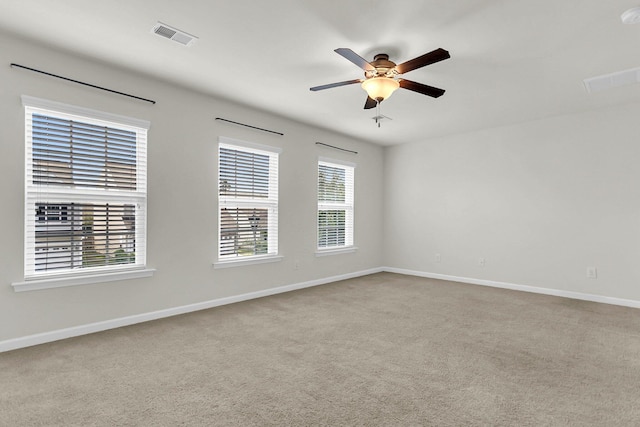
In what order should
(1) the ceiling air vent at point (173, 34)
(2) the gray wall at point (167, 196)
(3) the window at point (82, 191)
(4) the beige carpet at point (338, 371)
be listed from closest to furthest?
1. (4) the beige carpet at point (338, 371)
2. (1) the ceiling air vent at point (173, 34)
3. (2) the gray wall at point (167, 196)
4. (3) the window at point (82, 191)

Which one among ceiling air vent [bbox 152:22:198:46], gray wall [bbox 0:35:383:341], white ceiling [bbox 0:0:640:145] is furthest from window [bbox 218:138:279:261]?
ceiling air vent [bbox 152:22:198:46]

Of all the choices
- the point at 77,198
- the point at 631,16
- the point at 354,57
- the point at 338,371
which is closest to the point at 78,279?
the point at 77,198

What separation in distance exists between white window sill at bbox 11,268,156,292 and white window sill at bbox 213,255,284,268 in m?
0.82

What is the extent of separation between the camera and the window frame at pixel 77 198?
2.95 metres

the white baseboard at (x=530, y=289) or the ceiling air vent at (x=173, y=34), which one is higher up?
the ceiling air vent at (x=173, y=34)

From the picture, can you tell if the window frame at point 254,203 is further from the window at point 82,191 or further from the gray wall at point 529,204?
the gray wall at point 529,204

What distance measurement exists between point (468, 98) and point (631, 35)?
162 centimetres

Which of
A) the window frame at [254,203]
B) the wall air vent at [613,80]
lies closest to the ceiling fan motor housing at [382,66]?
the window frame at [254,203]

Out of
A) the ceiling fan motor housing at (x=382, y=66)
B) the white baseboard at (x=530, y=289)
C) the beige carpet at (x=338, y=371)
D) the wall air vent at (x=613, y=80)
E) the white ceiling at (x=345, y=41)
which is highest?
the white ceiling at (x=345, y=41)

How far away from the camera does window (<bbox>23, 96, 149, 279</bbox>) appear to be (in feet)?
9.84

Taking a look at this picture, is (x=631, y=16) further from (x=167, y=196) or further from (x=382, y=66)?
(x=167, y=196)

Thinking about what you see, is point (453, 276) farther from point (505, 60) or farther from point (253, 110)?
point (253, 110)

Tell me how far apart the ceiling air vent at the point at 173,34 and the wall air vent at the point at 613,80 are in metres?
4.01

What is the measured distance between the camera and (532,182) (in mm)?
5184
